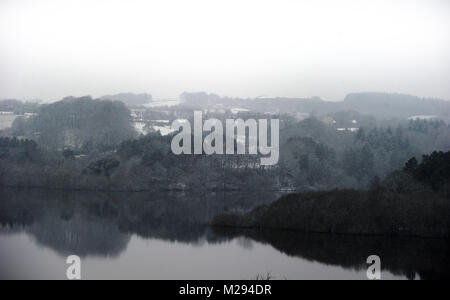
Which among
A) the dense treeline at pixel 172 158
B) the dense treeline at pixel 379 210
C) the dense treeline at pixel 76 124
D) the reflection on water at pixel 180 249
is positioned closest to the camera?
the reflection on water at pixel 180 249

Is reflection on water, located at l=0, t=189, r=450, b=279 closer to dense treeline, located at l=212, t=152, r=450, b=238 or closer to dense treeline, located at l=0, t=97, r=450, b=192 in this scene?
dense treeline, located at l=212, t=152, r=450, b=238

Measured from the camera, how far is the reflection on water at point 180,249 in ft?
40.2

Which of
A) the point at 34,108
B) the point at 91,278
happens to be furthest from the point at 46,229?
the point at 34,108

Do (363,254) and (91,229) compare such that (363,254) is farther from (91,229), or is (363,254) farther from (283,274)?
(91,229)

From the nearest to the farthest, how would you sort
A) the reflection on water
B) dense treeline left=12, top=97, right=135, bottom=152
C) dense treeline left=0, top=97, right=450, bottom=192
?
the reflection on water < dense treeline left=0, top=97, right=450, bottom=192 < dense treeline left=12, top=97, right=135, bottom=152

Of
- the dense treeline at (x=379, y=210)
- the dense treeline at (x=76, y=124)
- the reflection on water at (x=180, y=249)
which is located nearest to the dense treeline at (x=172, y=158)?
the dense treeline at (x=76, y=124)

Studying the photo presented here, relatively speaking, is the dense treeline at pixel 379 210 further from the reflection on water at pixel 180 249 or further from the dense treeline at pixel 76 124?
the dense treeline at pixel 76 124

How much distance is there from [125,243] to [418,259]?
6083mm

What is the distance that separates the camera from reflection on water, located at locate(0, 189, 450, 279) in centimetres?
1225

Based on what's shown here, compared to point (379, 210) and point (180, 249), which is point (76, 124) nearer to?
point (180, 249)

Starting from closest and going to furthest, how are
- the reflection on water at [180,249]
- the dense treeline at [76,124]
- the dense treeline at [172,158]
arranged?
the reflection on water at [180,249] → the dense treeline at [172,158] → the dense treeline at [76,124]

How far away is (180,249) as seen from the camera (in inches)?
590

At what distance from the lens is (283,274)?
39.8 ft

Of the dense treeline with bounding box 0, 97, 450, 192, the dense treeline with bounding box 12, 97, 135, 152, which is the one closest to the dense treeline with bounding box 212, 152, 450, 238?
the dense treeline with bounding box 0, 97, 450, 192
